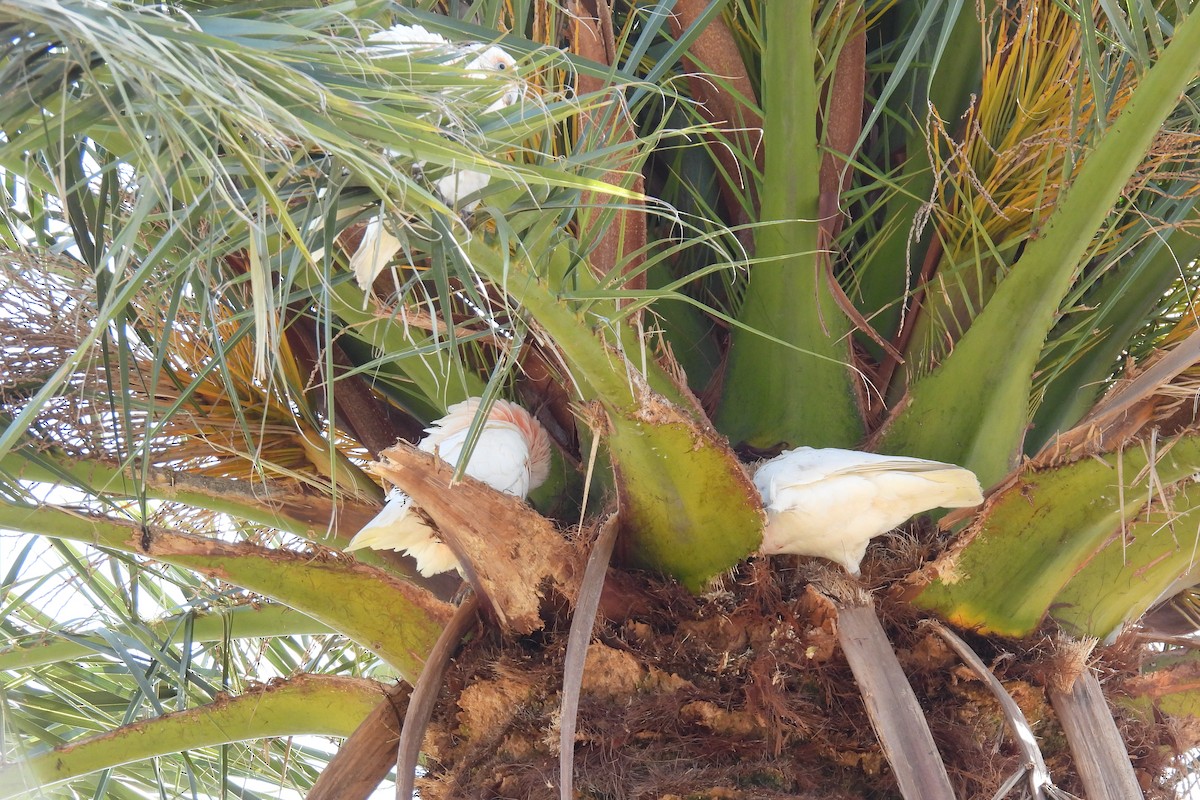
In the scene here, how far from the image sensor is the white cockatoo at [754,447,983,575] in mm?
1126

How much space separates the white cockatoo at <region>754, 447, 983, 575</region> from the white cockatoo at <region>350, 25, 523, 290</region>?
0.48 meters

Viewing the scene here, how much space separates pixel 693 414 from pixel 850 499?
0.18 m

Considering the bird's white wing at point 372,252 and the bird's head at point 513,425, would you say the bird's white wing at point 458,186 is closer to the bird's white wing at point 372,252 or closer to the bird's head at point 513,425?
the bird's white wing at point 372,252

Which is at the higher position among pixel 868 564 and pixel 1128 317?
pixel 1128 317

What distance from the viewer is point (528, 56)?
815mm

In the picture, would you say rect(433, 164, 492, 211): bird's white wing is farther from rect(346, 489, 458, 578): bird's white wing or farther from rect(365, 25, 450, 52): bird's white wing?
rect(346, 489, 458, 578): bird's white wing

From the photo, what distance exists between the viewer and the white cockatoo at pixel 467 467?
3.87 feet

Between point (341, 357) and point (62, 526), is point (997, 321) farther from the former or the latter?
point (62, 526)

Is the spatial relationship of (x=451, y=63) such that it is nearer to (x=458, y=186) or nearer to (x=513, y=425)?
(x=458, y=186)

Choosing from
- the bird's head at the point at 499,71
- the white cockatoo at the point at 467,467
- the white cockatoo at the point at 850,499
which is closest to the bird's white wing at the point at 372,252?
the bird's head at the point at 499,71

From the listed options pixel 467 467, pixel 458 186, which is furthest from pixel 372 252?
pixel 467 467

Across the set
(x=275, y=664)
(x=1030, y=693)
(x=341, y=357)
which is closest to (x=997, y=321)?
(x=1030, y=693)

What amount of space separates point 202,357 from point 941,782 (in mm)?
1065

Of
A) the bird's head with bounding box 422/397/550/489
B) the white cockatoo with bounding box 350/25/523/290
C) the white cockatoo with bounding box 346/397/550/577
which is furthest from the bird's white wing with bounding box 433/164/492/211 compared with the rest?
the bird's head with bounding box 422/397/550/489
